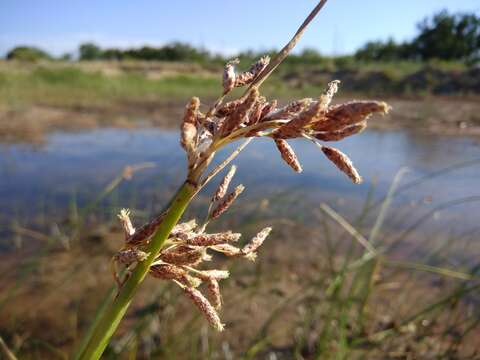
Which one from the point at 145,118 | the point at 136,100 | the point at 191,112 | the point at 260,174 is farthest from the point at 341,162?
the point at 136,100

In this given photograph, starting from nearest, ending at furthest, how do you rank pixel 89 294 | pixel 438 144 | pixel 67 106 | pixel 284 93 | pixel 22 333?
pixel 22 333
pixel 89 294
pixel 438 144
pixel 67 106
pixel 284 93

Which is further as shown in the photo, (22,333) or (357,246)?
(357,246)

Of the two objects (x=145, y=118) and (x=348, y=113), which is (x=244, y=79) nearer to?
(x=348, y=113)

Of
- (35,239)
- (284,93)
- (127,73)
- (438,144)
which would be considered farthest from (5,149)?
(127,73)

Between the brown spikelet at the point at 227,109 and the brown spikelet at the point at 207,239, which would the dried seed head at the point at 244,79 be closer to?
the brown spikelet at the point at 227,109

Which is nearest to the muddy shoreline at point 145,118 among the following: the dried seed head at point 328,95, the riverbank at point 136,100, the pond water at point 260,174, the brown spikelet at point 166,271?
the riverbank at point 136,100

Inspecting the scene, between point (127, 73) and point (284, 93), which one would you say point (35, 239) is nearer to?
point (284, 93)
